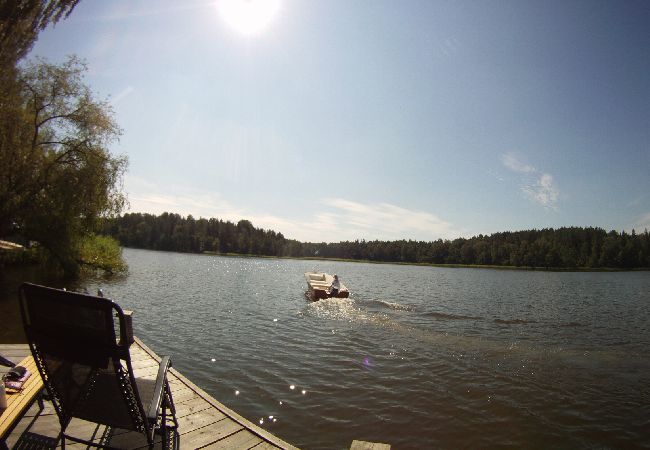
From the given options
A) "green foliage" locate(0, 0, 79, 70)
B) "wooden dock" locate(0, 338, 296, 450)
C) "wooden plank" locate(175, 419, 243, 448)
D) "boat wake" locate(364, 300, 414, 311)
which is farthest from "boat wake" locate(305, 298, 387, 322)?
"green foliage" locate(0, 0, 79, 70)

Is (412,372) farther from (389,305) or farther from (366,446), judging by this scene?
(389,305)

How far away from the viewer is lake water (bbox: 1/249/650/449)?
314 inches

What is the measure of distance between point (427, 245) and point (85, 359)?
162 metres

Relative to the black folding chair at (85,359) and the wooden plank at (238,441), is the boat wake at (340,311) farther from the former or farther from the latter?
the black folding chair at (85,359)

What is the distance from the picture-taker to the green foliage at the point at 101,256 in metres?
26.7

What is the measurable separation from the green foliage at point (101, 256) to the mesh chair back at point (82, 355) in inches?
1015

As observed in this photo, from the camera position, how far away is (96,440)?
4172mm

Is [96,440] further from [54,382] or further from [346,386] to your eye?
[346,386]

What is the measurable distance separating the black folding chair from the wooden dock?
2.94 feet

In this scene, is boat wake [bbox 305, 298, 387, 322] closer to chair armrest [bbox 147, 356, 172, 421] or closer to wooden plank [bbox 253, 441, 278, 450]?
wooden plank [bbox 253, 441, 278, 450]

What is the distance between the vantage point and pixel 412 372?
1163cm

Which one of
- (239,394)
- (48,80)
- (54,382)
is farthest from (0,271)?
(54,382)

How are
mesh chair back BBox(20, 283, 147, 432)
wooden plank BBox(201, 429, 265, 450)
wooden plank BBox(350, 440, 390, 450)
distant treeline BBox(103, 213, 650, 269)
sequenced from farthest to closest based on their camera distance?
distant treeline BBox(103, 213, 650, 269) → wooden plank BBox(201, 429, 265, 450) → wooden plank BBox(350, 440, 390, 450) → mesh chair back BBox(20, 283, 147, 432)

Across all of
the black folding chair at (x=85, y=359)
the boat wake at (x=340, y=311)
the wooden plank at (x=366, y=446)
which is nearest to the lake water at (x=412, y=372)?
the boat wake at (x=340, y=311)
